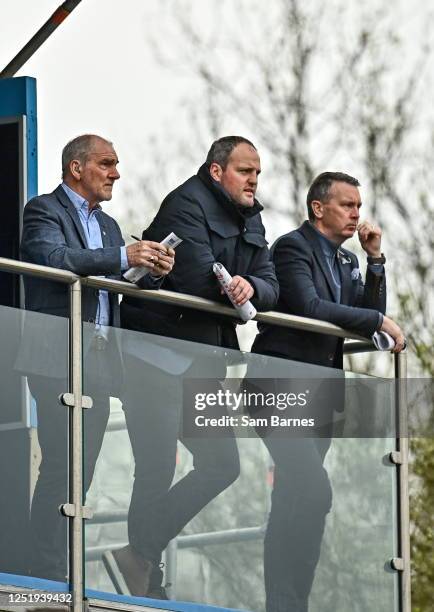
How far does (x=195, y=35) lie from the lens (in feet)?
70.5

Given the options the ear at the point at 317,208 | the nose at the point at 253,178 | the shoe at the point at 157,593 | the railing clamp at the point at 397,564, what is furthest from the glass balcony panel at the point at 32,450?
the railing clamp at the point at 397,564

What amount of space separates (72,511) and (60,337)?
62 centimetres

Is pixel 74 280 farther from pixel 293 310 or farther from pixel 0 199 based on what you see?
pixel 0 199

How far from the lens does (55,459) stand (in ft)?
23.6

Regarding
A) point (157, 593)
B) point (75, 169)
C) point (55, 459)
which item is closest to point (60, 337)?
point (55, 459)

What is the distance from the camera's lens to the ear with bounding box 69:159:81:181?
309 inches

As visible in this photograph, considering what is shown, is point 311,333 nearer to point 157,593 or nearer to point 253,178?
point 253,178

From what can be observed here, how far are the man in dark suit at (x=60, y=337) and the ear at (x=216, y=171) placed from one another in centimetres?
55

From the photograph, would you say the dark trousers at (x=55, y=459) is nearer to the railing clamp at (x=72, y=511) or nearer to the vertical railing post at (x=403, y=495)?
the railing clamp at (x=72, y=511)

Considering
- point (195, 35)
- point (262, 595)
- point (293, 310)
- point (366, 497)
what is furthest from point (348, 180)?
point (195, 35)

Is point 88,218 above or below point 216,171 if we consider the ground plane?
below

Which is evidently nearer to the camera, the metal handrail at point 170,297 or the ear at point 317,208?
the metal handrail at point 170,297

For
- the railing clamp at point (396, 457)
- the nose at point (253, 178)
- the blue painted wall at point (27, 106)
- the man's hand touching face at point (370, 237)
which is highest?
the blue painted wall at point (27, 106)

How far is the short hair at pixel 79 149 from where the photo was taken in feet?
25.8
